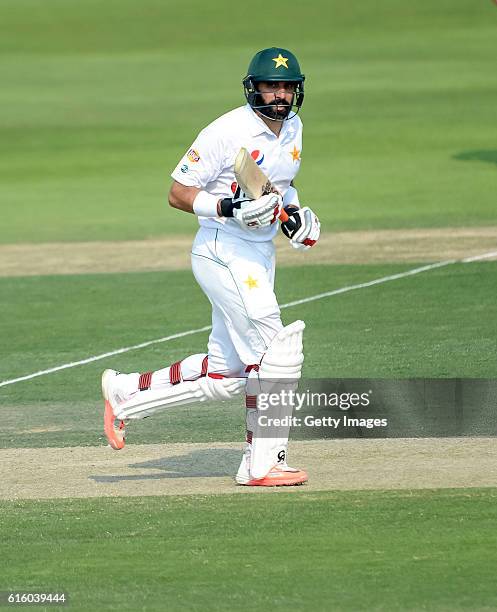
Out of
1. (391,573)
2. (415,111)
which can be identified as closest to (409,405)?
(391,573)

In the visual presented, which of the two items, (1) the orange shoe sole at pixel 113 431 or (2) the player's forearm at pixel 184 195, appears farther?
(1) the orange shoe sole at pixel 113 431

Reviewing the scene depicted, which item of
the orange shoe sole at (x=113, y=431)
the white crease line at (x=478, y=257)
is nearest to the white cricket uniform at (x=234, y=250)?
the orange shoe sole at (x=113, y=431)

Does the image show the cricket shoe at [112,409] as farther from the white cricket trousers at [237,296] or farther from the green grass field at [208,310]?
the white cricket trousers at [237,296]

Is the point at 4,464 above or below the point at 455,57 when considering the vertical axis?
below

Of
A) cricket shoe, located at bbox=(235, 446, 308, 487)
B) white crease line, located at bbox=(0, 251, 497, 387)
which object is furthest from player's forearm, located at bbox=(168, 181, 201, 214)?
white crease line, located at bbox=(0, 251, 497, 387)

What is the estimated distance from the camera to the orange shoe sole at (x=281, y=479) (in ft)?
26.0

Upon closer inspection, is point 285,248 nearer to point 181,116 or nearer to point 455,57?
point 181,116

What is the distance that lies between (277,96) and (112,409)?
75.9 inches

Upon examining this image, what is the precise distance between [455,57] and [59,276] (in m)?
28.7

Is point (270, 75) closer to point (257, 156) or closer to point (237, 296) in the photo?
point (257, 156)

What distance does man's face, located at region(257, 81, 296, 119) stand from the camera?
8.02 metres

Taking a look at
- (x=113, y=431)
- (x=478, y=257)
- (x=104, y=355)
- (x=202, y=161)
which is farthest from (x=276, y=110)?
(x=478, y=257)

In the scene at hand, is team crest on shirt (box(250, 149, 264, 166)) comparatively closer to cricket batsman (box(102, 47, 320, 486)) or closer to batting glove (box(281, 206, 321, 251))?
cricket batsman (box(102, 47, 320, 486))

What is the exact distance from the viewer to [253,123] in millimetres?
8031
